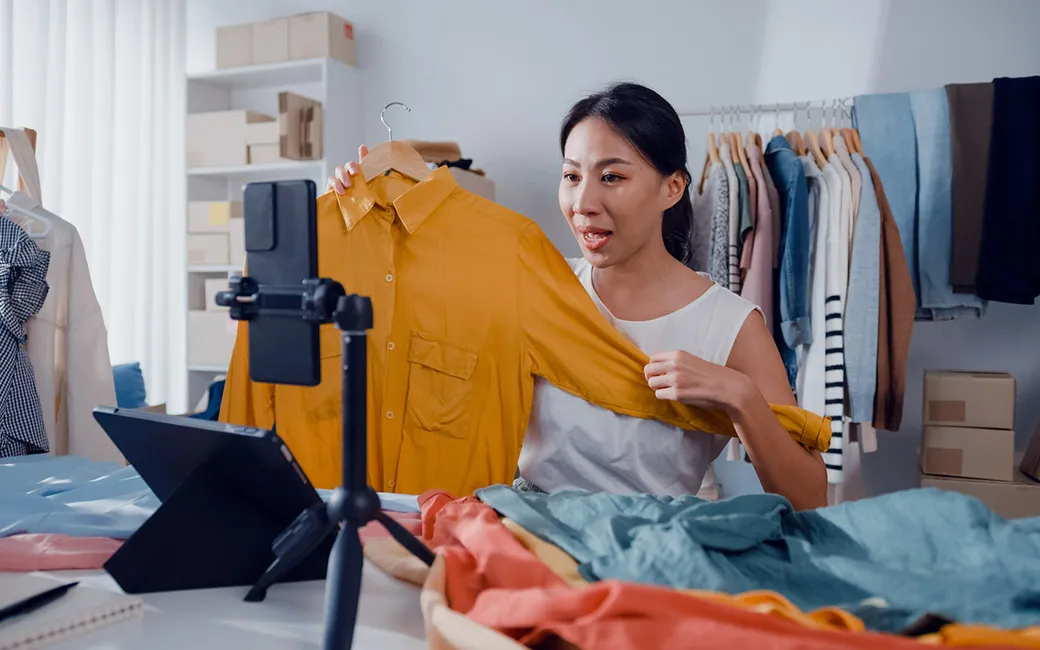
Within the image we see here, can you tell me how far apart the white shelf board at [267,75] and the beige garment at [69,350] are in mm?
1619

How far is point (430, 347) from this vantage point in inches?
59.8

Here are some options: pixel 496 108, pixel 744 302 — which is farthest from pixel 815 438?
pixel 496 108

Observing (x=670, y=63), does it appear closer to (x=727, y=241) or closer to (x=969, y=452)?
(x=727, y=241)

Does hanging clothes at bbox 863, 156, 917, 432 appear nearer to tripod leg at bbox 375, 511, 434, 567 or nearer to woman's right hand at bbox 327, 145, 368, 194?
woman's right hand at bbox 327, 145, 368, 194

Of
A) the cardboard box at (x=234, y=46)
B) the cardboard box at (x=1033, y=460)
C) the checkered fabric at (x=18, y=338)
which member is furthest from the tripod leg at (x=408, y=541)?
the cardboard box at (x=234, y=46)

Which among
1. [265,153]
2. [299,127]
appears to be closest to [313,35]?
[299,127]

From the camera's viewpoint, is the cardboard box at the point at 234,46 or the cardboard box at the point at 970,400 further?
the cardboard box at the point at 234,46

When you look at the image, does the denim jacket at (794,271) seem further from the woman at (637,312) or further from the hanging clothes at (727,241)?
the woman at (637,312)

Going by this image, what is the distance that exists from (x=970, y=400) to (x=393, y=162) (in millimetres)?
2029

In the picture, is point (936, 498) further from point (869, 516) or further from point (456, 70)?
point (456, 70)

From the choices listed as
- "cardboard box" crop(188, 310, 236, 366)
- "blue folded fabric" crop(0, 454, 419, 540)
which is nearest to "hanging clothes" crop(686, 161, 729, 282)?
"blue folded fabric" crop(0, 454, 419, 540)

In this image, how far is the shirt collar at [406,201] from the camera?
1.54m

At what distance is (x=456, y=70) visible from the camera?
378cm

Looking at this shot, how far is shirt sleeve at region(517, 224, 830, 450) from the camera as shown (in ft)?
4.40
